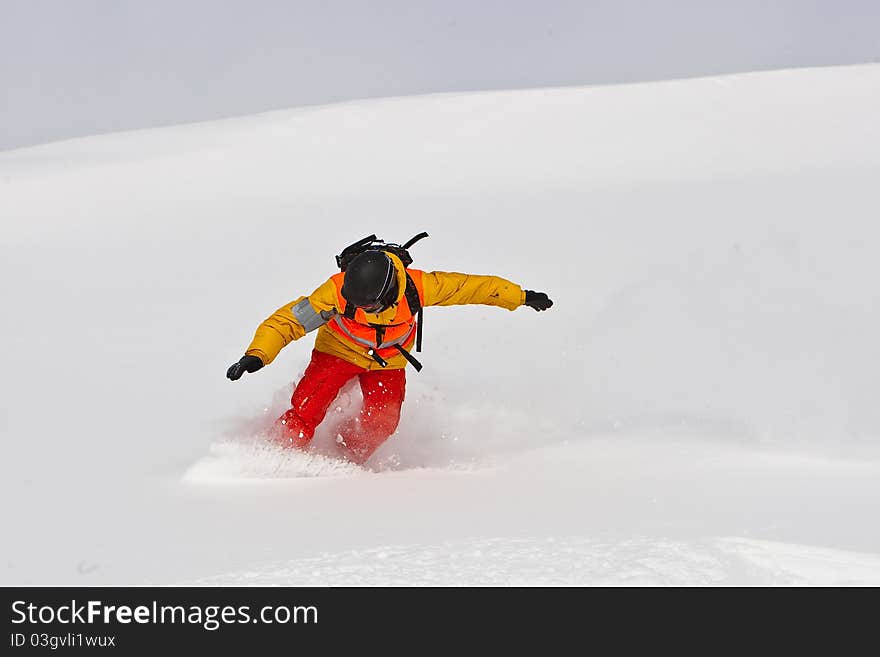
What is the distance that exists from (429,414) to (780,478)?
1.89m

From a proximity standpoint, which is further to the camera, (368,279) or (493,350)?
(493,350)

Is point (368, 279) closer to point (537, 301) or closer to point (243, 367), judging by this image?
point (243, 367)

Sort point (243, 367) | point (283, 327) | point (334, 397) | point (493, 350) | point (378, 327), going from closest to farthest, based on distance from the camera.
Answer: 1. point (243, 367)
2. point (283, 327)
3. point (378, 327)
4. point (334, 397)
5. point (493, 350)

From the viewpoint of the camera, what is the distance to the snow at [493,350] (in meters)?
2.96

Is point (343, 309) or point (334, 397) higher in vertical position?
point (343, 309)

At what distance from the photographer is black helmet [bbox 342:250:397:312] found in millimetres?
3764

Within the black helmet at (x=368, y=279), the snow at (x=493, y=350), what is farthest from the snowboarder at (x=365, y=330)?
the snow at (x=493, y=350)

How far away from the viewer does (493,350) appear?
5914 millimetres

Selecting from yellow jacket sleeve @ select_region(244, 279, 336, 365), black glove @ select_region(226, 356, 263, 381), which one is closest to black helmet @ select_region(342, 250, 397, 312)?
yellow jacket sleeve @ select_region(244, 279, 336, 365)

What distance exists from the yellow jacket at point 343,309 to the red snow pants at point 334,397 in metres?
0.06

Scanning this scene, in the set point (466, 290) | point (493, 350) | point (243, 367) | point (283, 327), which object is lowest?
point (243, 367)

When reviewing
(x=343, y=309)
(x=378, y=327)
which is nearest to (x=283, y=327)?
(x=343, y=309)

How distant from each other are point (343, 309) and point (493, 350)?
202cm

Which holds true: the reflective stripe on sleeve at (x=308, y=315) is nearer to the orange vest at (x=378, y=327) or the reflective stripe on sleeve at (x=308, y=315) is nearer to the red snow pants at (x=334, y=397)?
the orange vest at (x=378, y=327)
